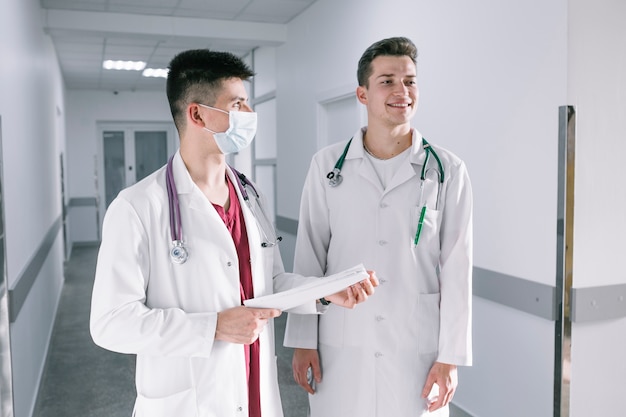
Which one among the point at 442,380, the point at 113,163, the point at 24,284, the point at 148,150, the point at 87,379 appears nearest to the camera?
the point at 442,380

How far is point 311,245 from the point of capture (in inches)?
70.9

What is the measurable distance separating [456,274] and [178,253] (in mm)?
798

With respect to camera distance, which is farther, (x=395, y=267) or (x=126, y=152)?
(x=126, y=152)

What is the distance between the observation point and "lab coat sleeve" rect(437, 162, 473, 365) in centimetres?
162

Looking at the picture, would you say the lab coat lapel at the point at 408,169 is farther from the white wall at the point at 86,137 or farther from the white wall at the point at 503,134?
the white wall at the point at 86,137

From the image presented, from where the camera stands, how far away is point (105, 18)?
4871 millimetres

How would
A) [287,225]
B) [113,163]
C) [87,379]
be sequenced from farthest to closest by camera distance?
1. [113,163]
2. [287,225]
3. [87,379]

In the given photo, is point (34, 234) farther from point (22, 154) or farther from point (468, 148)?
point (468, 148)

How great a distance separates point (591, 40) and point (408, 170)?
3.93 feet

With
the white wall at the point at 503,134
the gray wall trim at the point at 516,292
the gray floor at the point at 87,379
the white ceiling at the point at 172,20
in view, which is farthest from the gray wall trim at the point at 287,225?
the gray wall trim at the point at 516,292

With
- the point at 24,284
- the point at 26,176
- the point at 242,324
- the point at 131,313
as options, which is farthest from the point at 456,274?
the point at 26,176

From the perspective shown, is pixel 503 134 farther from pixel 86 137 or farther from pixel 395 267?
pixel 86 137

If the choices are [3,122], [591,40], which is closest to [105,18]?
[3,122]

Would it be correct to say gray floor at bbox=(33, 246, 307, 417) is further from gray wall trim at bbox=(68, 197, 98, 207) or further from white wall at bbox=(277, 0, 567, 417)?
gray wall trim at bbox=(68, 197, 98, 207)
